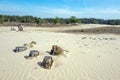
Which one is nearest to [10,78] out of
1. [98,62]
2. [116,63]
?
[98,62]

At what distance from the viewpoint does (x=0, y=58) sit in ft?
31.1

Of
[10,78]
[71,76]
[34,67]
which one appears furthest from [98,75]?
[10,78]

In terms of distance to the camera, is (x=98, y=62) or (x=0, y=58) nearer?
(x=98, y=62)

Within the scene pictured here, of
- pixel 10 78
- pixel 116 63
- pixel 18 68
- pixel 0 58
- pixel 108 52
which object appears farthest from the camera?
pixel 108 52

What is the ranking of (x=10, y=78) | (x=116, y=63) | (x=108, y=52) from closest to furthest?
(x=10, y=78)
(x=116, y=63)
(x=108, y=52)

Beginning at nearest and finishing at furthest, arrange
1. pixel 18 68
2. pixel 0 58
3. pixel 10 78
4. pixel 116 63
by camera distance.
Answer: pixel 10 78 < pixel 18 68 < pixel 116 63 < pixel 0 58

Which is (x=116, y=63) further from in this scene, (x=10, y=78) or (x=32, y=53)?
(x=10, y=78)

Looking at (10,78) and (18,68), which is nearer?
(10,78)

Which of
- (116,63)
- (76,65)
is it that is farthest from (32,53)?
(116,63)

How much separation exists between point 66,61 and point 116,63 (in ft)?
7.59

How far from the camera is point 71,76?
7012 mm

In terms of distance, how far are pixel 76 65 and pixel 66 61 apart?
2.26 feet

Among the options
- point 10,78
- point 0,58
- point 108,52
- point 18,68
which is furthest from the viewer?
point 108,52

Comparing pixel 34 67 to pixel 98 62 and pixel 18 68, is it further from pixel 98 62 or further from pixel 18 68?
pixel 98 62
